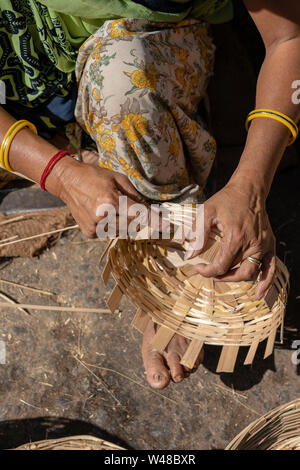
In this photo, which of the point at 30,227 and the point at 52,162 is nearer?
the point at 52,162

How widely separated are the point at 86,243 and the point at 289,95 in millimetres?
848

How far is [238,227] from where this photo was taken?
1.10 meters

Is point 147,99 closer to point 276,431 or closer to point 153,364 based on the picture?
point 153,364

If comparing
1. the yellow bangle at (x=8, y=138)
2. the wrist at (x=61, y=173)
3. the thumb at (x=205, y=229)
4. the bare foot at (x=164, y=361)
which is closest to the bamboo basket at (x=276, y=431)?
the bare foot at (x=164, y=361)

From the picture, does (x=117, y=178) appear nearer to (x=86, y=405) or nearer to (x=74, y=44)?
(x=74, y=44)

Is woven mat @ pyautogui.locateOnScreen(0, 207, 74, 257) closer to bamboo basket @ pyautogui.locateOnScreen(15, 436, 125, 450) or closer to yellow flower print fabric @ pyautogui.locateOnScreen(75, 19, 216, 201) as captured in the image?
yellow flower print fabric @ pyautogui.locateOnScreen(75, 19, 216, 201)

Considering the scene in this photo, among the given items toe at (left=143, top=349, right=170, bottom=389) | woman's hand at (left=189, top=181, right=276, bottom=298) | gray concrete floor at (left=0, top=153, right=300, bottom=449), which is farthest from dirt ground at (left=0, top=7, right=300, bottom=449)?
woman's hand at (left=189, top=181, right=276, bottom=298)

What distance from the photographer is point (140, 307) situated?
131 cm

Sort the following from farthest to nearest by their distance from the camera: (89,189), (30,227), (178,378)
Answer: (30,227) → (178,378) → (89,189)

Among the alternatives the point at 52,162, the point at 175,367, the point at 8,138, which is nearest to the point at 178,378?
the point at 175,367

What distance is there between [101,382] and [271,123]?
91cm

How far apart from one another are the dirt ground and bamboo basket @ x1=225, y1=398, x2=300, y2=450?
0.19m

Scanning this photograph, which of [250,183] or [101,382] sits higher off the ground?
[250,183]

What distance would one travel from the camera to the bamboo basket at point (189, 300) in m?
1.26
